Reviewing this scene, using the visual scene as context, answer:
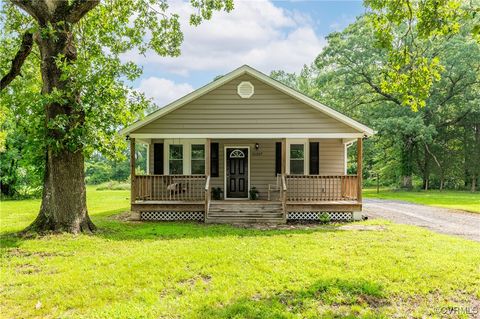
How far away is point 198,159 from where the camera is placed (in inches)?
561

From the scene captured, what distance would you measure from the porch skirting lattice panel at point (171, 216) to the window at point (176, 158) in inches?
79.1

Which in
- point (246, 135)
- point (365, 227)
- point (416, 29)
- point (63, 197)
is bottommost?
point (365, 227)

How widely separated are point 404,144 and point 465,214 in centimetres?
1572

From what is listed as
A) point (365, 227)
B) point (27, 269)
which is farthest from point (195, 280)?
point (365, 227)

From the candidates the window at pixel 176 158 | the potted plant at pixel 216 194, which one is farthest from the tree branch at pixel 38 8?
the potted plant at pixel 216 194

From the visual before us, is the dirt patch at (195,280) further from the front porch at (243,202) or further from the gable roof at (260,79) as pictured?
the gable roof at (260,79)

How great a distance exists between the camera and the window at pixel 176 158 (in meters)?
14.2

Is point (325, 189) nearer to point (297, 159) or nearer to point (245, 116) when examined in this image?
point (297, 159)

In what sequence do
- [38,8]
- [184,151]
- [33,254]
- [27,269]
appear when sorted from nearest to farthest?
[27,269] < [33,254] < [38,8] < [184,151]

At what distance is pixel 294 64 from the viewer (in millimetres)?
58406

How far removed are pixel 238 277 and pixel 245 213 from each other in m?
6.36

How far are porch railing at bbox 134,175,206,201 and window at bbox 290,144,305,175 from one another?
11.9 ft

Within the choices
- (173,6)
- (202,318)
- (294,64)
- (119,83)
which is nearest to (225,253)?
(202,318)

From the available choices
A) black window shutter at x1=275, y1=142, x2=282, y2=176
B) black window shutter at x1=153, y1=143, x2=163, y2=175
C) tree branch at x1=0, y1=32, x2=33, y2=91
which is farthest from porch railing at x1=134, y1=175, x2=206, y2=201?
tree branch at x1=0, y1=32, x2=33, y2=91
